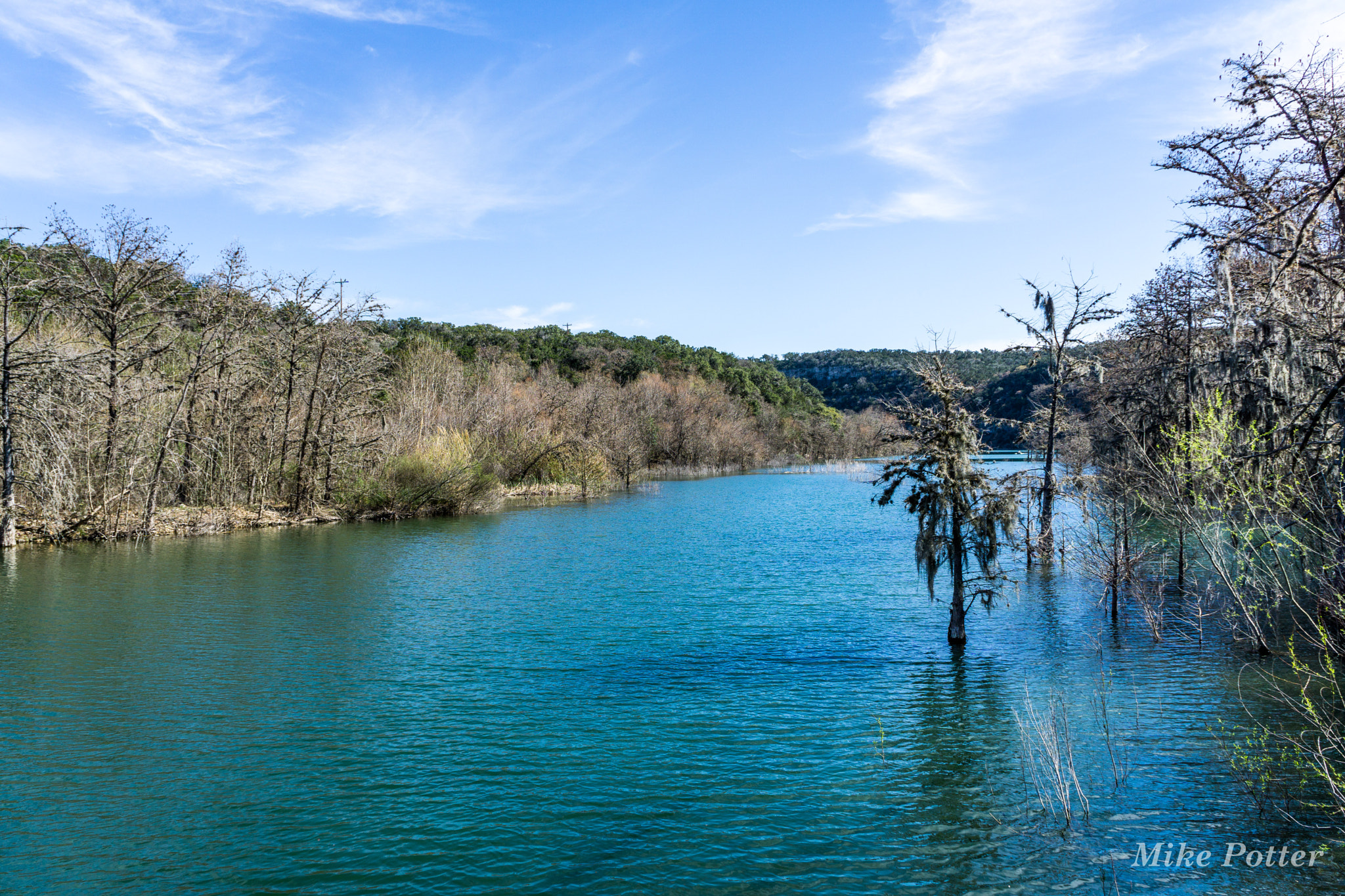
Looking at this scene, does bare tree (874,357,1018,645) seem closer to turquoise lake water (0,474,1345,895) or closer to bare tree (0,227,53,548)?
turquoise lake water (0,474,1345,895)

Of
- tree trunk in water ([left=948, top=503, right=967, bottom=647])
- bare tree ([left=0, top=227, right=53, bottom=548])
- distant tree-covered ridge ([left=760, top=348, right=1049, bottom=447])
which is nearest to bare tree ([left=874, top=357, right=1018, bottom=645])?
tree trunk in water ([left=948, top=503, right=967, bottom=647])

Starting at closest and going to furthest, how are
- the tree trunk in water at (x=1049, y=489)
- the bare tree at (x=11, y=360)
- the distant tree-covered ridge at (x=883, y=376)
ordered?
the tree trunk in water at (x=1049, y=489) < the bare tree at (x=11, y=360) < the distant tree-covered ridge at (x=883, y=376)

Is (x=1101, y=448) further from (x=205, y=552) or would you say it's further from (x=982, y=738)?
(x=205, y=552)

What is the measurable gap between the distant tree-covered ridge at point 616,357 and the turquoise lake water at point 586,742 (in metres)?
58.6

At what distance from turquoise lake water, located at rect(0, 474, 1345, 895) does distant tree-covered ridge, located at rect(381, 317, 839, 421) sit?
58639mm

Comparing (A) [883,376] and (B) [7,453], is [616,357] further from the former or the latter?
(B) [7,453]

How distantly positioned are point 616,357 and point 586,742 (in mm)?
84942

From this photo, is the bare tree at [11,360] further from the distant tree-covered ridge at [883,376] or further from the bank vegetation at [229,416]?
the distant tree-covered ridge at [883,376]

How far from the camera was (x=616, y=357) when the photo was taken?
93938 millimetres

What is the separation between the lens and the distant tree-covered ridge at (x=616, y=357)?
84438 millimetres

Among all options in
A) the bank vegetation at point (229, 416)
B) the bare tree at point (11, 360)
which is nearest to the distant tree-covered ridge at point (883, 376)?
the bank vegetation at point (229, 416)

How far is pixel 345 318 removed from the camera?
36625mm

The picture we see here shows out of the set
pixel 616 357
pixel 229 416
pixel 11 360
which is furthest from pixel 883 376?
pixel 11 360

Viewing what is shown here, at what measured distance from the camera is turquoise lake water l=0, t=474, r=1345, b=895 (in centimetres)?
735
